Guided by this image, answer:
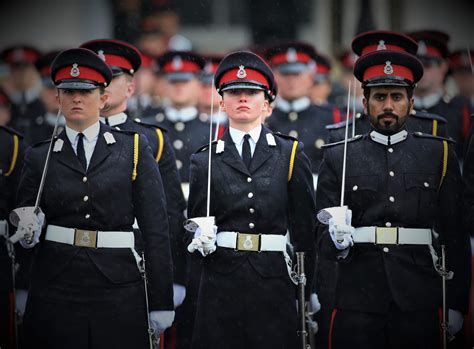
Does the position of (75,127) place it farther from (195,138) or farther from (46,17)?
(46,17)

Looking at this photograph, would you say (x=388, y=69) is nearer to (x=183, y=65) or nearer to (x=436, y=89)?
(x=436, y=89)

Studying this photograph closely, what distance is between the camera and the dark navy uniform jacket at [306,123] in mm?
10406

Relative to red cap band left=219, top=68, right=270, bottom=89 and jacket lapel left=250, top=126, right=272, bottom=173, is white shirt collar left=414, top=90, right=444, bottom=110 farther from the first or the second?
jacket lapel left=250, top=126, right=272, bottom=173

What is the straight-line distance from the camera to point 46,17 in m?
19.8

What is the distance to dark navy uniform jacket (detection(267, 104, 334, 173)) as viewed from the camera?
1041 cm

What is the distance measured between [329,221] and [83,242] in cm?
160

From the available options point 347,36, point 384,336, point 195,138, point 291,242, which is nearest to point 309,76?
point 195,138

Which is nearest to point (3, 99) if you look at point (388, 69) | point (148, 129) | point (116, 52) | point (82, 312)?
point (116, 52)

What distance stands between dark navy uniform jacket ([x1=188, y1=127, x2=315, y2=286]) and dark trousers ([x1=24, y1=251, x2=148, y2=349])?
2.21 feet

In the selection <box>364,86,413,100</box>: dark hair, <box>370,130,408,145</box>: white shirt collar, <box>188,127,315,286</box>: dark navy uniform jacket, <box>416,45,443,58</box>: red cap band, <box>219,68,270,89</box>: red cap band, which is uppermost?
<box>416,45,443,58</box>: red cap band

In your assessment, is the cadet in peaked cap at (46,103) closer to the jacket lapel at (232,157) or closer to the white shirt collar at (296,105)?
the white shirt collar at (296,105)

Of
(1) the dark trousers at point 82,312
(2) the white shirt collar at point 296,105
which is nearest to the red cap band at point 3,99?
(2) the white shirt collar at point 296,105

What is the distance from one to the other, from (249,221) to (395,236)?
97cm

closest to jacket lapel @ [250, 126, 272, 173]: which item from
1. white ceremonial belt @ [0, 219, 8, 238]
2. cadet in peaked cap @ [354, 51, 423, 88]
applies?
cadet in peaked cap @ [354, 51, 423, 88]
